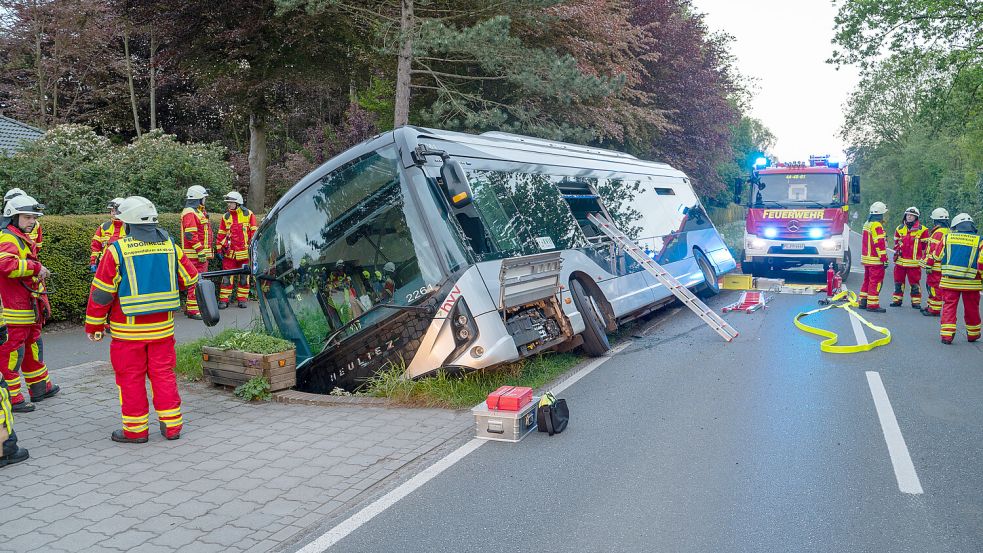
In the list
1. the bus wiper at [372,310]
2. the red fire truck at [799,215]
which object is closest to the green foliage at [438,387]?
the bus wiper at [372,310]

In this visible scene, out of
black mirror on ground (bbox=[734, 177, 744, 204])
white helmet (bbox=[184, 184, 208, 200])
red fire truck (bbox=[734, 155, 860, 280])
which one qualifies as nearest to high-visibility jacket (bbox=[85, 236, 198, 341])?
white helmet (bbox=[184, 184, 208, 200])

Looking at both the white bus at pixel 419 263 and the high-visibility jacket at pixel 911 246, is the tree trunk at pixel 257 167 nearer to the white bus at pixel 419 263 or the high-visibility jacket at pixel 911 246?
the white bus at pixel 419 263

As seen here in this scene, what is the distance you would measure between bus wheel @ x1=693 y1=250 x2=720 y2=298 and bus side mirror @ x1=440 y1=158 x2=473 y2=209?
7.47 meters

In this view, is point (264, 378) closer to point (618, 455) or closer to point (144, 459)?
point (144, 459)

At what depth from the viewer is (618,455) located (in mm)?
5461

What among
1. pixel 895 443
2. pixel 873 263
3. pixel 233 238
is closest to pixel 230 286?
pixel 233 238

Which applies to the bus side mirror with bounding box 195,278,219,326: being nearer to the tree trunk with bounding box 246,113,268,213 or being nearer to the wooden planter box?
the wooden planter box

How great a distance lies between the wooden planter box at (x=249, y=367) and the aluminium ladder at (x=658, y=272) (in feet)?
14.2

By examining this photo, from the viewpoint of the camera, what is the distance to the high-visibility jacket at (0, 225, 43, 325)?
6449 mm

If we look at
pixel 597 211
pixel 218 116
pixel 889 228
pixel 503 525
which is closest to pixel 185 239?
pixel 597 211

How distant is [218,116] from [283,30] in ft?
42.1

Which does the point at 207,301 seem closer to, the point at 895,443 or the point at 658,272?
the point at 895,443

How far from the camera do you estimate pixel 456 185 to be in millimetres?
6883

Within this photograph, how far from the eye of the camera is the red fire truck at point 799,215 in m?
16.7
